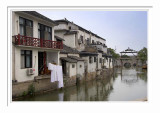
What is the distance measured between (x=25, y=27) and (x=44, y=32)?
2.10m

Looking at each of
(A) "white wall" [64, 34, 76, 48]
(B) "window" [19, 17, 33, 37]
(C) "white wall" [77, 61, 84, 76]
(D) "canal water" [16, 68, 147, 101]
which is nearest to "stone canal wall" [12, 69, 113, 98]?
(D) "canal water" [16, 68, 147, 101]

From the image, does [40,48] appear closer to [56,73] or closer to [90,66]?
[56,73]

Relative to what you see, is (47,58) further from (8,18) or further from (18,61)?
(8,18)

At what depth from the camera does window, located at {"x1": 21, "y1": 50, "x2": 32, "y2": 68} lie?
31.6 feet

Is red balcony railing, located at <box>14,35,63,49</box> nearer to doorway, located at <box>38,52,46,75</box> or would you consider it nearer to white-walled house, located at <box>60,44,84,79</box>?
doorway, located at <box>38,52,46,75</box>

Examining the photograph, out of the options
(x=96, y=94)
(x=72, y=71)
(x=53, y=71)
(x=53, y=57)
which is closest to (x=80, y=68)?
(x=72, y=71)

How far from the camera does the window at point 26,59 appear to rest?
963 cm

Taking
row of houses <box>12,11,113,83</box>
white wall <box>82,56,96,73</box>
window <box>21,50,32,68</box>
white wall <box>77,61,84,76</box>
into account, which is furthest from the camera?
white wall <box>82,56,96,73</box>

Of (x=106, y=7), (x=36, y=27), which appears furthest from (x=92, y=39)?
(x=106, y=7)

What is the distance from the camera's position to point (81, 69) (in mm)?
16672

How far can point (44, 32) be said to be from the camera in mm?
11742

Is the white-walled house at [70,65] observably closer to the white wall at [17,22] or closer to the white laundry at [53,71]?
the white laundry at [53,71]

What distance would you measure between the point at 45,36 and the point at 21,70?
360 cm

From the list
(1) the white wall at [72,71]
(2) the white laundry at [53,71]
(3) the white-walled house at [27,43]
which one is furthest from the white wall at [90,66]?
(2) the white laundry at [53,71]
